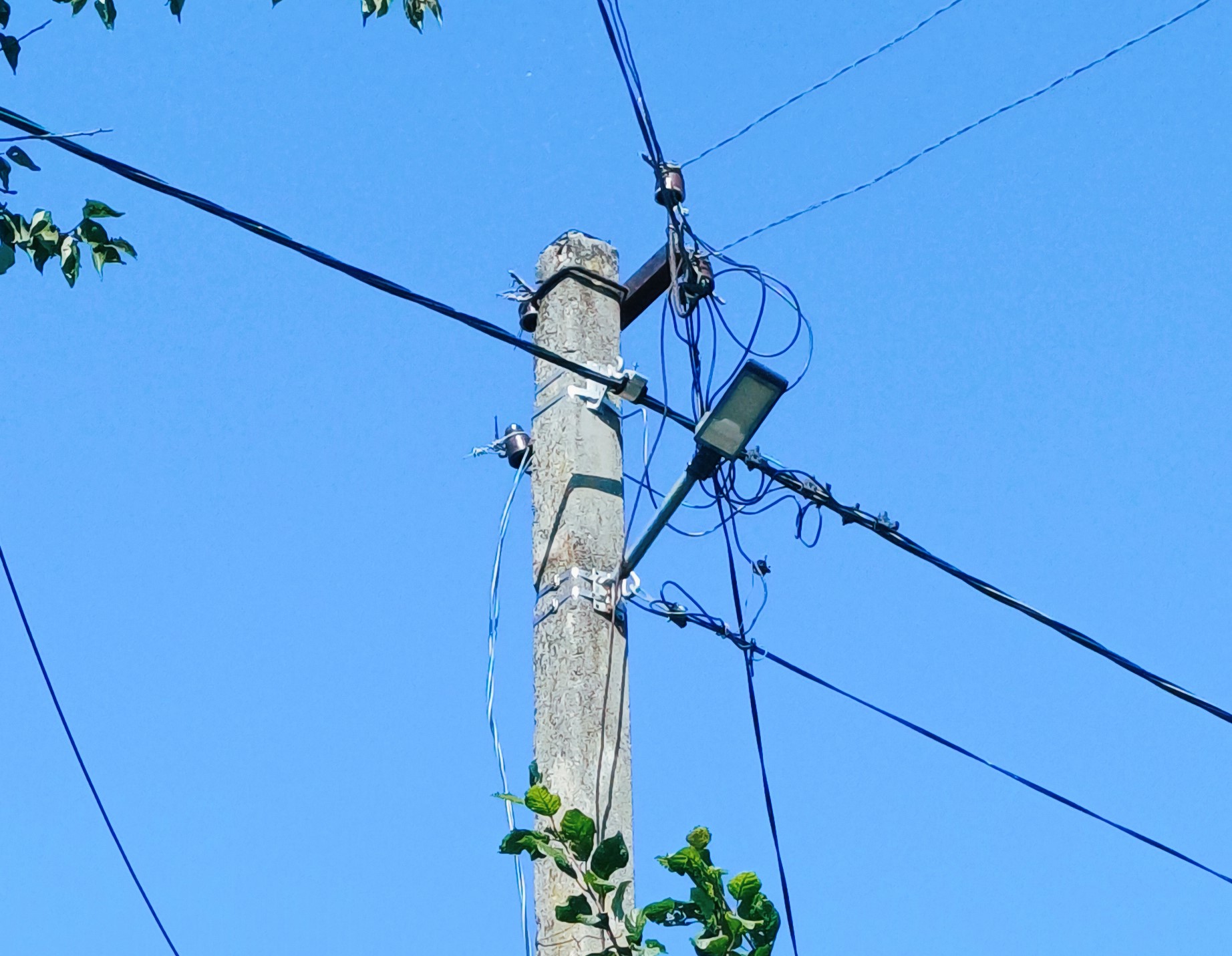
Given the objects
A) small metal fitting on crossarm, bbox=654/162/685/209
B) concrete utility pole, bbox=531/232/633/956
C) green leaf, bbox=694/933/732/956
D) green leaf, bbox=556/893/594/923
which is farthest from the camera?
small metal fitting on crossarm, bbox=654/162/685/209

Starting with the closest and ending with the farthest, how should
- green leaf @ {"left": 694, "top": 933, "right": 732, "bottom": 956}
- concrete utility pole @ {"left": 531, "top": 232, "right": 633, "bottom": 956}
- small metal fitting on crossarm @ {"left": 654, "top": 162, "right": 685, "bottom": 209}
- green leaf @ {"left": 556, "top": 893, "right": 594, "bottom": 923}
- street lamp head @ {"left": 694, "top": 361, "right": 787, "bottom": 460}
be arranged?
green leaf @ {"left": 694, "top": 933, "right": 732, "bottom": 956} < green leaf @ {"left": 556, "top": 893, "right": 594, "bottom": 923} < concrete utility pole @ {"left": 531, "top": 232, "right": 633, "bottom": 956} < street lamp head @ {"left": 694, "top": 361, "right": 787, "bottom": 460} < small metal fitting on crossarm @ {"left": 654, "top": 162, "right": 685, "bottom": 209}

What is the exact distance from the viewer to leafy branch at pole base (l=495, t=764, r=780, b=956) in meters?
4.21

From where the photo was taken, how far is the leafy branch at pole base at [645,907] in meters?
4.21

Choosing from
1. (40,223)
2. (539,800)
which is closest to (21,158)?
(40,223)

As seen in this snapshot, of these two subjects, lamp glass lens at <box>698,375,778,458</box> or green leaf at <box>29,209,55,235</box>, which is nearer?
green leaf at <box>29,209,55,235</box>

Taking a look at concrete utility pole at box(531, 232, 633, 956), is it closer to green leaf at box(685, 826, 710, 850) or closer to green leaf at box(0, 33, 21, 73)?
green leaf at box(685, 826, 710, 850)

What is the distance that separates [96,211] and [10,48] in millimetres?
439

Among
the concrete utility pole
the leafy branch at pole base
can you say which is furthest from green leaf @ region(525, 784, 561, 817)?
the concrete utility pole

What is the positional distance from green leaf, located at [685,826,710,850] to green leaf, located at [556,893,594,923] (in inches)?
11.6

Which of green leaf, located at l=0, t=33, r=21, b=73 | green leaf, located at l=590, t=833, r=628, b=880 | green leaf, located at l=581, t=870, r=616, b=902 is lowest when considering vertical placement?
green leaf, located at l=581, t=870, r=616, b=902

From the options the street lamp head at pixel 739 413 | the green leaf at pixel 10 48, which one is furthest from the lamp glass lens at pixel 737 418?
the green leaf at pixel 10 48

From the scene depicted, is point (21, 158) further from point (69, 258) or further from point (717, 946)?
point (717, 946)

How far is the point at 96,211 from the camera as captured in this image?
14.7 feet

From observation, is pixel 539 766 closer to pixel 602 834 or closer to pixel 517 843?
pixel 602 834
